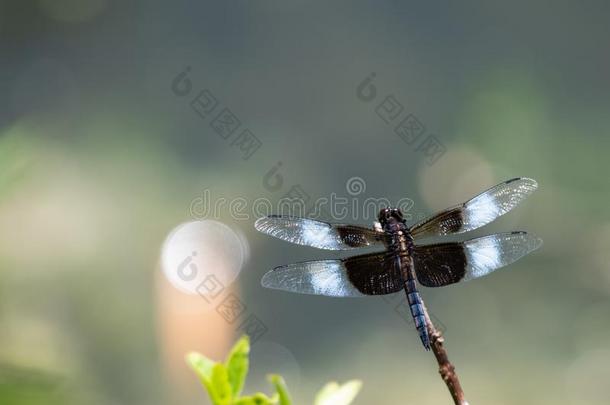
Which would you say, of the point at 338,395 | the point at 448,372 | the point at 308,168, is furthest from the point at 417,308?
the point at 308,168

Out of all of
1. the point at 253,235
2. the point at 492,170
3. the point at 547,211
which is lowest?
the point at 547,211

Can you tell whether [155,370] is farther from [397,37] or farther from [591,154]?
[397,37]

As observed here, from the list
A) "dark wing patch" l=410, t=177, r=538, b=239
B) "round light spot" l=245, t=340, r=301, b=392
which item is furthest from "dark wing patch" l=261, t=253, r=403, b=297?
"round light spot" l=245, t=340, r=301, b=392

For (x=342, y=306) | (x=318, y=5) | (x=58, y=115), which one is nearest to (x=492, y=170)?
(x=342, y=306)

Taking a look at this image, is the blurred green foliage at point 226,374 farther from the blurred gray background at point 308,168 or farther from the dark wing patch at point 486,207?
the blurred gray background at point 308,168

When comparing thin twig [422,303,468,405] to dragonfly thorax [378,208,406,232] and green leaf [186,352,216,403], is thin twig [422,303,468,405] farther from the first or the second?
dragonfly thorax [378,208,406,232]

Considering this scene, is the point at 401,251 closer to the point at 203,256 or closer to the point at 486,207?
the point at 486,207
